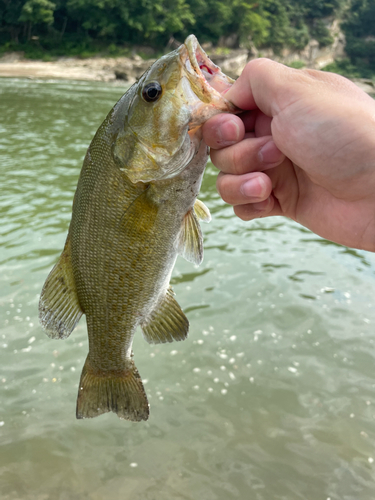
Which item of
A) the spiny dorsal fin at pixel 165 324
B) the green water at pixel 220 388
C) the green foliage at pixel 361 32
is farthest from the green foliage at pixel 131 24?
the spiny dorsal fin at pixel 165 324

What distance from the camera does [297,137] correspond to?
1.92m

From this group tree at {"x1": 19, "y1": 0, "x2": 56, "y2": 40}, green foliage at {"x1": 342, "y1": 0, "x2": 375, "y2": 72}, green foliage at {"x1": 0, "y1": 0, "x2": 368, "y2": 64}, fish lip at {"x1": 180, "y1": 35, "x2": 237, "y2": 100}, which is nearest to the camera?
fish lip at {"x1": 180, "y1": 35, "x2": 237, "y2": 100}

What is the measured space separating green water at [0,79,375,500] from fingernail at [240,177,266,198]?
8.24 ft

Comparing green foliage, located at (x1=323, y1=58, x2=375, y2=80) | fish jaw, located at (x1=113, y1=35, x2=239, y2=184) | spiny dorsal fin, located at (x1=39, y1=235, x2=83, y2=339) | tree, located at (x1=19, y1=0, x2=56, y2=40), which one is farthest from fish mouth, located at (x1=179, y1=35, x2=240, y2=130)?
green foliage, located at (x1=323, y1=58, x2=375, y2=80)

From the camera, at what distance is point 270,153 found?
2072mm

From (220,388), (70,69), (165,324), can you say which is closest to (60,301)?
(165,324)

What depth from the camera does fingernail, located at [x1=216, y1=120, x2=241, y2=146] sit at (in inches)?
73.6

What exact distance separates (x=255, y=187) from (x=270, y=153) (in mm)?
191

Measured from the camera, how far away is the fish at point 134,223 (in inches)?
71.9

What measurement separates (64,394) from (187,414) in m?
1.27

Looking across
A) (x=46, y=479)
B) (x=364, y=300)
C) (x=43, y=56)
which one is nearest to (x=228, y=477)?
(x=46, y=479)

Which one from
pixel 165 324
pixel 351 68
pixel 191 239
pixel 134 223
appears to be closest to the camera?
pixel 134 223

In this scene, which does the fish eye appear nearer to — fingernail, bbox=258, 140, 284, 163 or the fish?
the fish

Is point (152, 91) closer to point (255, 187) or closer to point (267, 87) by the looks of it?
point (267, 87)
